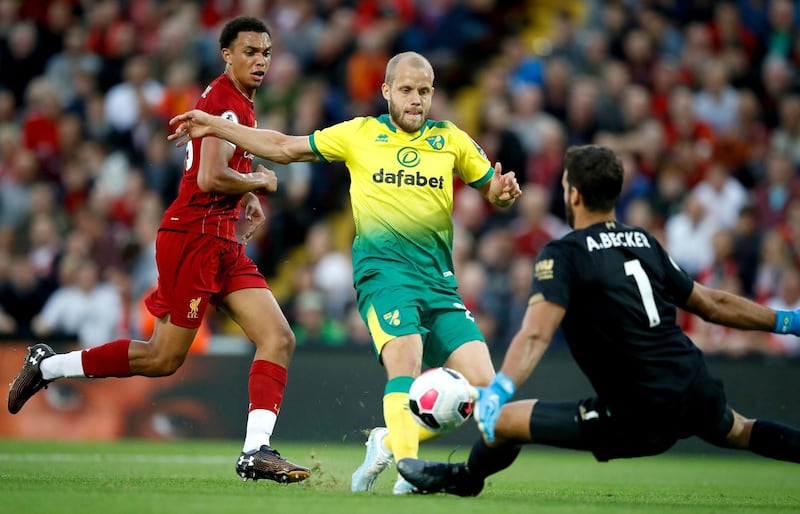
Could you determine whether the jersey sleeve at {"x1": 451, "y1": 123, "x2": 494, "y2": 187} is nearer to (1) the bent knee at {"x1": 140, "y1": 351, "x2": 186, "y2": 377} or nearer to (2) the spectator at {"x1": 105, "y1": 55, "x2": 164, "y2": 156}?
(1) the bent knee at {"x1": 140, "y1": 351, "x2": 186, "y2": 377}

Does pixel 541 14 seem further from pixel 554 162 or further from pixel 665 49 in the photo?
pixel 554 162

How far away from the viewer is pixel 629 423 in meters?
6.91

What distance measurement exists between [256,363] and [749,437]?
334cm

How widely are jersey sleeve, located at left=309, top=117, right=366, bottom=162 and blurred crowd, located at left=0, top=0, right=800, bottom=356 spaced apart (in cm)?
624

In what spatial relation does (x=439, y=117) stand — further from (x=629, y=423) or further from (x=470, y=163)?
(x=629, y=423)

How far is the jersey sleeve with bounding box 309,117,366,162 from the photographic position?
8.01 metres

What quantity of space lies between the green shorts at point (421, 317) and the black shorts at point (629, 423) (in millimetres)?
1058

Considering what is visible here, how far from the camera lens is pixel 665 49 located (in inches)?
669

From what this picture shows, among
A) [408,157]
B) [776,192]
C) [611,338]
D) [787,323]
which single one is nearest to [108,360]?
[408,157]

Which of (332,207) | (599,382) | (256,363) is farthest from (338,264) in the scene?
(599,382)

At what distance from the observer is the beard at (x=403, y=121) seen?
8031 mm

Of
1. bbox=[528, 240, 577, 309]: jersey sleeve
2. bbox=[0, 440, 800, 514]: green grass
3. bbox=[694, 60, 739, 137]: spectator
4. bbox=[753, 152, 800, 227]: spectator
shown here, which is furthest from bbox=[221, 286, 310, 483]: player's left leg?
bbox=[694, 60, 739, 137]: spectator

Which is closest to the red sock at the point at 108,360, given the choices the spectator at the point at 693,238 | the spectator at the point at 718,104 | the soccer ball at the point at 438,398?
the soccer ball at the point at 438,398

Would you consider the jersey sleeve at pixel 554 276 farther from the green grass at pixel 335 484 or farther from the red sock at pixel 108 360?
the red sock at pixel 108 360
